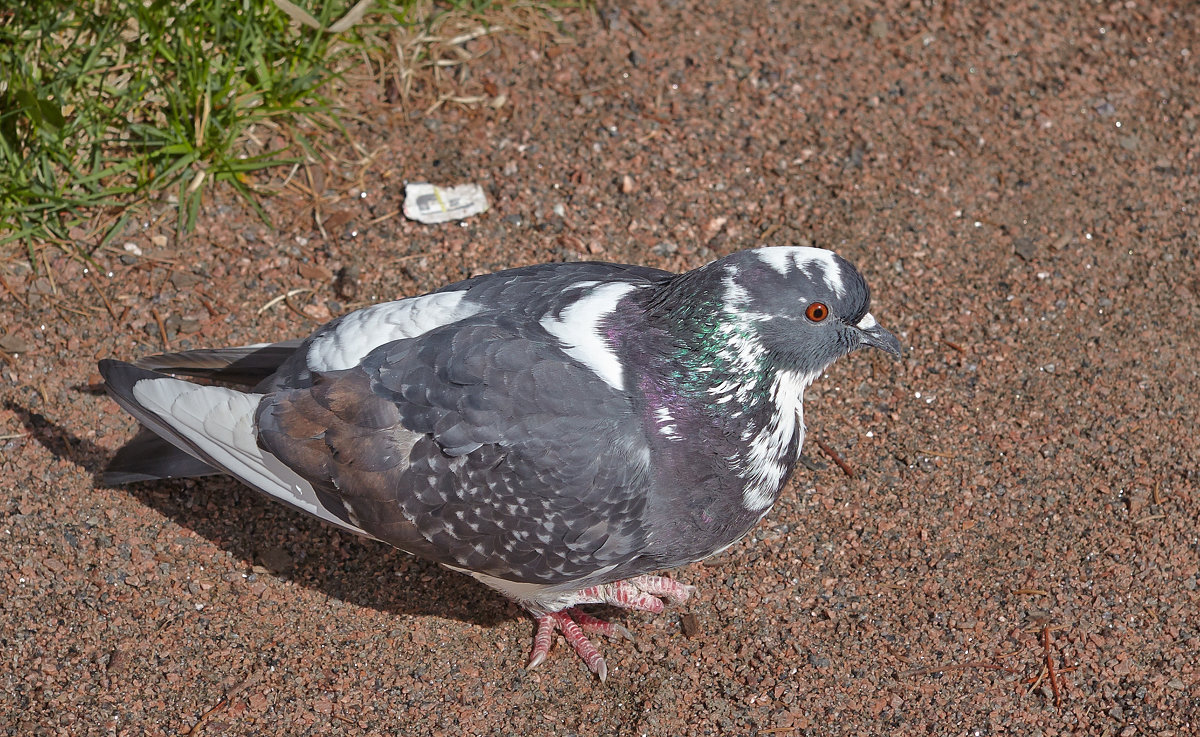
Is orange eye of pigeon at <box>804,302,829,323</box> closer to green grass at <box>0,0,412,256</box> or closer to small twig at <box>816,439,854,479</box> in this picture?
small twig at <box>816,439,854,479</box>

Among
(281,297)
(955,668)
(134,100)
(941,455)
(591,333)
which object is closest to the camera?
(591,333)

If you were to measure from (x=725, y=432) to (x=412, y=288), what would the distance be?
6.50 feet

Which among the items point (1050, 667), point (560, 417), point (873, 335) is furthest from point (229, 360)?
point (1050, 667)

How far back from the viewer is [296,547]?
167 inches

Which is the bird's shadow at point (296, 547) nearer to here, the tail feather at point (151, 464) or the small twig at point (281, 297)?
the tail feather at point (151, 464)

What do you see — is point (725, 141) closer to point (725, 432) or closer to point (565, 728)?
point (725, 432)

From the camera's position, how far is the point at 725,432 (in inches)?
135

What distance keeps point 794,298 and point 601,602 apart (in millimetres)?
1485

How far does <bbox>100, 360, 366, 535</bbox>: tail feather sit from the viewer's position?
12.0 feet

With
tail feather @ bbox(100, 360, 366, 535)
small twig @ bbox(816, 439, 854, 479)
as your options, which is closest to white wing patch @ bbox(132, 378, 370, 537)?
tail feather @ bbox(100, 360, 366, 535)

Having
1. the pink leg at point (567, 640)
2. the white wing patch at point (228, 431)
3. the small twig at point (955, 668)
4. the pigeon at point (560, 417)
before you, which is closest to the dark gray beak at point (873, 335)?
the pigeon at point (560, 417)

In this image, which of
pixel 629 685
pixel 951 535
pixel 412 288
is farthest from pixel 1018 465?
pixel 412 288

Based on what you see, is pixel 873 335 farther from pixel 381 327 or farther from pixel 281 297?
pixel 281 297

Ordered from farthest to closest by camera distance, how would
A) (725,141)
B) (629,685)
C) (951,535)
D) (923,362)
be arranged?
(725,141) → (923,362) → (951,535) → (629,685)
